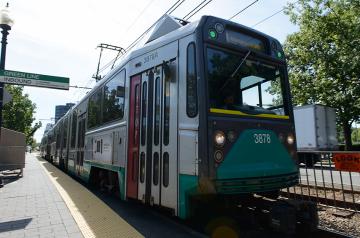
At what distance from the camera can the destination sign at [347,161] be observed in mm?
6992

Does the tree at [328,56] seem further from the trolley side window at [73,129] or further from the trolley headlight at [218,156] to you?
the trolley headlight at [218,156]

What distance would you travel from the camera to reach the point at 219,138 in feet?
16.3

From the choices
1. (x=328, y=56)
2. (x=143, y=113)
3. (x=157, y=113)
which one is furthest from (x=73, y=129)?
(x=328, y=56)

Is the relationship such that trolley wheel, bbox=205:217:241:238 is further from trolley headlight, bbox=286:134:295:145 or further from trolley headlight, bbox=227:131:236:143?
trolley headlight, bbox=286:134:295:145

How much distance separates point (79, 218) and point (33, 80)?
5781 millimetres

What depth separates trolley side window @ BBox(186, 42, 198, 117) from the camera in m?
5.14

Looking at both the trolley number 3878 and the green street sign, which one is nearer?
the trolley number 3878

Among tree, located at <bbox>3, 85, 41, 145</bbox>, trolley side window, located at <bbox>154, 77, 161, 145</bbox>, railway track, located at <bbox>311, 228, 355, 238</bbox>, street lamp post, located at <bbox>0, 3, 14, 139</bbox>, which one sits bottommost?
railway track, located at <bbox>311, 228, 355, 238</bbox>

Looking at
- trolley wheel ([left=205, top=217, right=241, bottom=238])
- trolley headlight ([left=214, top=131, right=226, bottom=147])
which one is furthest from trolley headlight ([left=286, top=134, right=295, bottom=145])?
trolley wheel ([left=205, top=217, right=241, bottom=238])

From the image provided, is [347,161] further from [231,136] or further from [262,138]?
[231,136]

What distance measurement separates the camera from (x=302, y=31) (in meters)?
28.5

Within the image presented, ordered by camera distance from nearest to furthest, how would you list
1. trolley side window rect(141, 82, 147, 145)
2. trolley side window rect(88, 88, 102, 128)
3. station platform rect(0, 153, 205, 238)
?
station platform rect(0, 153, 205, 238) < trolley side window rect(141, 82, 147, 145) < trolley side window rect(88, 88, 102, 128)

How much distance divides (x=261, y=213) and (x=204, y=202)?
1038 millimetres

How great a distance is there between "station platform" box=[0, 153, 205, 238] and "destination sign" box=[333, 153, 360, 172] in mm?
3736
